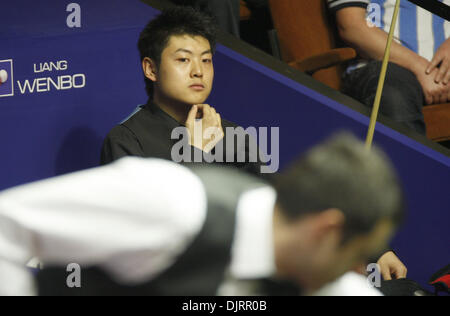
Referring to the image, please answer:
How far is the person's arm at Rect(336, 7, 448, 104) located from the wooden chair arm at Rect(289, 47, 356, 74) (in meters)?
0.19

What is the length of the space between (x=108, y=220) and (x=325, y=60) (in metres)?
1.77

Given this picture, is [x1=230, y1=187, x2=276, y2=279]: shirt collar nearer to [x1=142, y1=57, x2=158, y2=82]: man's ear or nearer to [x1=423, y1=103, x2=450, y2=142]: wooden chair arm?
[x1=142, y1=57, x2=158, y2=82]: man's ear

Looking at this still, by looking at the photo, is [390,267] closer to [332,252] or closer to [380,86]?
[380,86]

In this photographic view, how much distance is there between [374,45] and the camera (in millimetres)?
2947

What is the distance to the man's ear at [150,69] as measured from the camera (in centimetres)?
258

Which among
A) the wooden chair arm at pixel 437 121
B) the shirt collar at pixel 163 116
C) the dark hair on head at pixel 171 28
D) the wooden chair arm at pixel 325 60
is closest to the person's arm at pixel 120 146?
the shirt collar at pixel 163 116

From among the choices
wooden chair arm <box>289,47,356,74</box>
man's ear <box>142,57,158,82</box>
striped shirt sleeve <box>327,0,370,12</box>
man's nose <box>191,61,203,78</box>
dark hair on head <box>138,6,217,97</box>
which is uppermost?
striped shirt sleeve <box>327,0,370,12</box>

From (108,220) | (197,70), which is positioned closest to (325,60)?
(197,70)

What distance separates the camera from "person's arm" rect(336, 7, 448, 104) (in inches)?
116

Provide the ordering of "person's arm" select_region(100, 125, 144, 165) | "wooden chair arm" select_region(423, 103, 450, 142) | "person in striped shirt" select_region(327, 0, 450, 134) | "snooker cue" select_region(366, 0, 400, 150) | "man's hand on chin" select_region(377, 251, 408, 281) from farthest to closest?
"wooden chair arm" select_region(423, 103, 450, 142) < "person in striped shirt" select_region(327, 0, 450, 134) < "snooker cue" select_region(366, 0, 400, 150) < "man's hand on chin" select_region(377, 251, 408, 281) < "person's arm" select_region(100, 125, 144, 165)

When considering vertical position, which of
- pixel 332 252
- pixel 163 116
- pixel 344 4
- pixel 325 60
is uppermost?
pixel 344 4

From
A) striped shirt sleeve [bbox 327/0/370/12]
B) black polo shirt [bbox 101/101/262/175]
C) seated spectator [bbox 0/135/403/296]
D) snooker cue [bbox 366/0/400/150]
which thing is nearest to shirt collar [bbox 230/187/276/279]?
seated spectator [bbox 0/135/403/296]

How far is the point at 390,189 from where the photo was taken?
1270mm

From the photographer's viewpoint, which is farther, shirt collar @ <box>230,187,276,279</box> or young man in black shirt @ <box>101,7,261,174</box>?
young man in black shirt @ <box>101,7,261,174</box>
